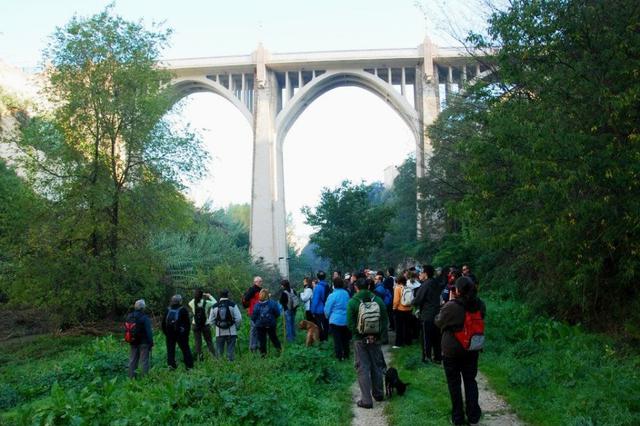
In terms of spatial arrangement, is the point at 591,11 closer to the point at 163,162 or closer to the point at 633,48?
the point at 633,48

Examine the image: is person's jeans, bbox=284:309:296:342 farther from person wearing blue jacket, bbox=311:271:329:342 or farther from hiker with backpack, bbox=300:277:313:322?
person wearing blue jacket, bbox=311:271:329:342

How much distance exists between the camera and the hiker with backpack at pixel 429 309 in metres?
8.92

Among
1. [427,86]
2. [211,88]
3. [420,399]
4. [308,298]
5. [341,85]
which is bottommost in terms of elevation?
[420,399]

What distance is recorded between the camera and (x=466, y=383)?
18.8 feet

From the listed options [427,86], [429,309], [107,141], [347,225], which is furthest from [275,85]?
[429,309]

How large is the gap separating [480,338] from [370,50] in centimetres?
3672

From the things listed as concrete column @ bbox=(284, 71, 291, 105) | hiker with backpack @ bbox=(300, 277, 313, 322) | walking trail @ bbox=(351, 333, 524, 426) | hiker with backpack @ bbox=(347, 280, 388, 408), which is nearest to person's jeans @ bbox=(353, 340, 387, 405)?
hiker with backpack @ bbox=(347, 280, 388, 408)

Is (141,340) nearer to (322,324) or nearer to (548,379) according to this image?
(322,324)

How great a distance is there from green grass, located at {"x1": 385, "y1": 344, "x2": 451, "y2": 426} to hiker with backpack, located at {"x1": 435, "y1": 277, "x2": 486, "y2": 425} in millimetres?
306

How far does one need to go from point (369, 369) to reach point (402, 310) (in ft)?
13.3

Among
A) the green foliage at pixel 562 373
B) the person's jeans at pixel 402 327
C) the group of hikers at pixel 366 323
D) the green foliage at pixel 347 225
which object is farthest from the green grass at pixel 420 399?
the green foliage at pixel 347 225

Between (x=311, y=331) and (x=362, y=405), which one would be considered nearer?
(x=362, y=405)

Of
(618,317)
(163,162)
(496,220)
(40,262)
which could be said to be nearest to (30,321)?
(40,262)

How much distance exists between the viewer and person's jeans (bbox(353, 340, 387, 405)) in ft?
21.9
